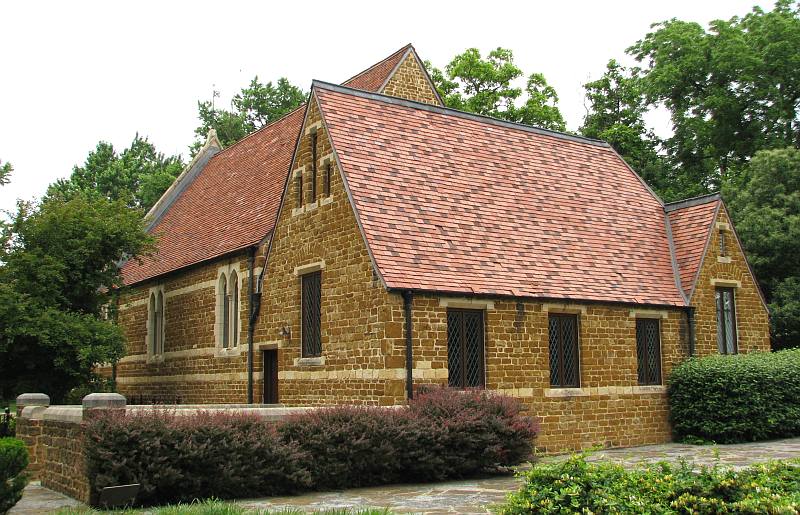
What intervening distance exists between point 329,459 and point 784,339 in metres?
22.0

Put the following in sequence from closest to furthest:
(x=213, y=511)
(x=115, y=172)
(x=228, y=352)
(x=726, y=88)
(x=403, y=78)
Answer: (x=213, y=511), (x=228, y=352), (x=403, y=78), (x=726, y=88), (x=115, y=172)

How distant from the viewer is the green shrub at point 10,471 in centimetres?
931

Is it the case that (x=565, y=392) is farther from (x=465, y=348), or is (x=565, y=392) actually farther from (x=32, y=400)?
(x=32, y=400)

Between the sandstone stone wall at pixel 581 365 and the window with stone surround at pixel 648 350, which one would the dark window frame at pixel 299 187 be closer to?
the sandstone stone wall at pixel 581 365

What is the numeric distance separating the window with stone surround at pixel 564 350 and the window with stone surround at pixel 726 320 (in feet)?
16.8

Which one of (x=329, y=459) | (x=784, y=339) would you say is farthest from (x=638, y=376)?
(x=784, y=339)

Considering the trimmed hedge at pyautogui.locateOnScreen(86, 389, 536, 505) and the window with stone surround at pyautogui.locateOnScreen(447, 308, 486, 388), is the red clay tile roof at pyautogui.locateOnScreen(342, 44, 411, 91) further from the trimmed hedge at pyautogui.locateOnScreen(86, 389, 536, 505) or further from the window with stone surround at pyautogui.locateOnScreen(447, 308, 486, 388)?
the trimmed hedge at pyautogui.locateOnScreen(86, 389, 536, 505)

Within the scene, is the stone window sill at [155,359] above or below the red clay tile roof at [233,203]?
below

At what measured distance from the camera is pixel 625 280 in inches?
792

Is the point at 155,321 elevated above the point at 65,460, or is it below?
above

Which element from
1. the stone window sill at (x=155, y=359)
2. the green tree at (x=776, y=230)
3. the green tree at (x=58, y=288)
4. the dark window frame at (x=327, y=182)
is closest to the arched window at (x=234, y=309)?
the green tree at (x=58, y=288)

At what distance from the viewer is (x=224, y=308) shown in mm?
23656

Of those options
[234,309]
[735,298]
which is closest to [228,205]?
[234,309]

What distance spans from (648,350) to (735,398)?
2.20 metres
